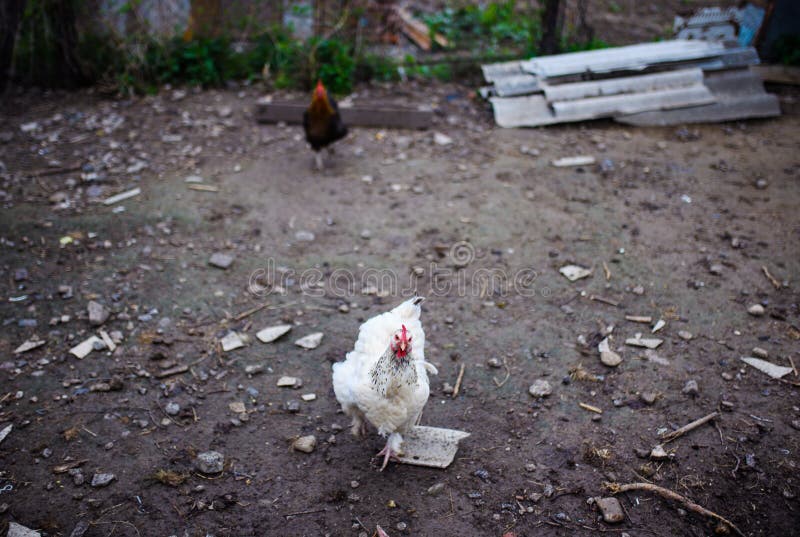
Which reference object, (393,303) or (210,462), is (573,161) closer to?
(393,303)

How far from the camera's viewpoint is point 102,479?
301 cm

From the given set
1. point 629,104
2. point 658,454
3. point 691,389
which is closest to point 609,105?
point 629,104

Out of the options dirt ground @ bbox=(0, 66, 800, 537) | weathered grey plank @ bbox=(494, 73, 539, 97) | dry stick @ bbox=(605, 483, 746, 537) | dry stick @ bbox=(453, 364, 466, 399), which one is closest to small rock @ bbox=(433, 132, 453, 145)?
dirt ground @ bbox=(0, 66, 800, 537)

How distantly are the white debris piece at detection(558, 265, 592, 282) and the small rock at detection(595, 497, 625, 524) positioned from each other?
193cm

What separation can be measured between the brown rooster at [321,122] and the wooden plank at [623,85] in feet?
8.56

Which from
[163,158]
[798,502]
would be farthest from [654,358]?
Answer: [163,158]

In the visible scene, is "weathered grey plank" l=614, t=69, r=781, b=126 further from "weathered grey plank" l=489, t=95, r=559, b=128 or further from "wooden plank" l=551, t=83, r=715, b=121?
"weathered grey plank" l=489, t=95, r=559, b=128

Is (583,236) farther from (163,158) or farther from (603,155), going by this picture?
(163,158)

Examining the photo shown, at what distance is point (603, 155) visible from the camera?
601 cm

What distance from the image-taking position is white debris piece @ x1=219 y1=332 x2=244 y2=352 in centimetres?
394

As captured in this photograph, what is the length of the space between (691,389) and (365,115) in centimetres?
472

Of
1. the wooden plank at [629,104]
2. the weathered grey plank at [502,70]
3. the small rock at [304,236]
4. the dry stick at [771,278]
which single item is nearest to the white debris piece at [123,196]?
the small rock at [304,236]

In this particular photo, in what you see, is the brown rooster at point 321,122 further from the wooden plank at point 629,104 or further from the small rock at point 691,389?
the small rock at point 691,389

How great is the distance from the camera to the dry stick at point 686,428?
10.5ft
